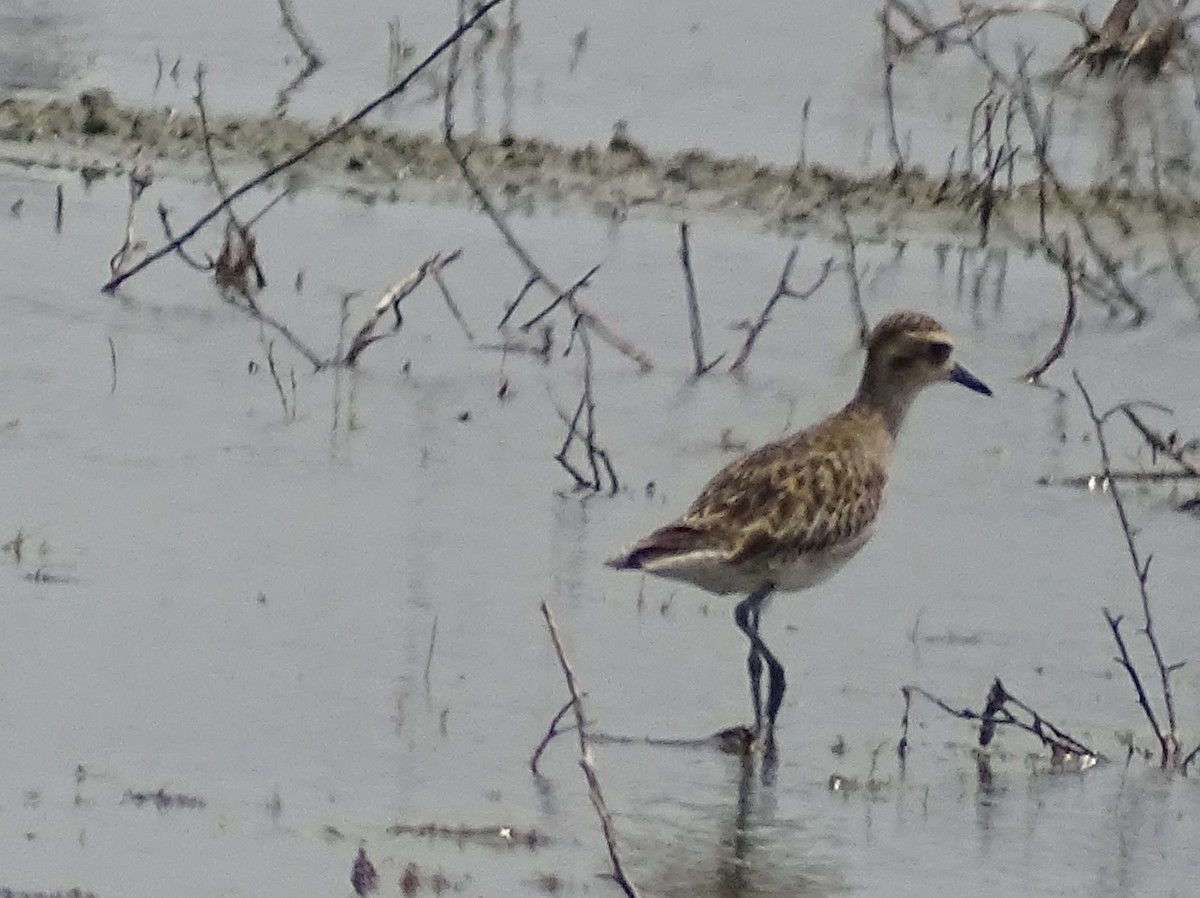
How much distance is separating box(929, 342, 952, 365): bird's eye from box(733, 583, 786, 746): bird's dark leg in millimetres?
1351

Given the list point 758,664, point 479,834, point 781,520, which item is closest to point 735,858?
point 479,834

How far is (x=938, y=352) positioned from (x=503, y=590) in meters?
1.53

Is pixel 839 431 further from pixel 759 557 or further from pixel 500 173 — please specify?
pixel 500 173

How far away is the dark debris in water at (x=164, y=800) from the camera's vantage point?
6.32 m

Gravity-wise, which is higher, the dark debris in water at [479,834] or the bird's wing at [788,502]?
the bird's wing at [788,502]

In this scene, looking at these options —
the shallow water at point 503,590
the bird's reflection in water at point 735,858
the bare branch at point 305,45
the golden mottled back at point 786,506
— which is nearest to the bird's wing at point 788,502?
the golden mottled back at point 786,506

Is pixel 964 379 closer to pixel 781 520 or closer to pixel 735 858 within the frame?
pixel 781 520

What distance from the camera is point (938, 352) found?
9.00 meters

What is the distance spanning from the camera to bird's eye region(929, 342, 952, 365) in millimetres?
8984

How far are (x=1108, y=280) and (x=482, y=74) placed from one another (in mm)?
3876

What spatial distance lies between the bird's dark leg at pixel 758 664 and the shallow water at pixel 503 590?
97 millimetres

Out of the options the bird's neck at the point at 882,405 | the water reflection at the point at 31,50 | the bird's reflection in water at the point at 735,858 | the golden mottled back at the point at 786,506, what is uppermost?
the water reflection at the point at 31,50

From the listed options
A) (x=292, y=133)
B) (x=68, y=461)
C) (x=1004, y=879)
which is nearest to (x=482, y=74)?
(x=292, y=133)

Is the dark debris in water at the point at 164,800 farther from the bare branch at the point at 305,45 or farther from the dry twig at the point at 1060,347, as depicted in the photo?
the bare branch at the point at 305,45
